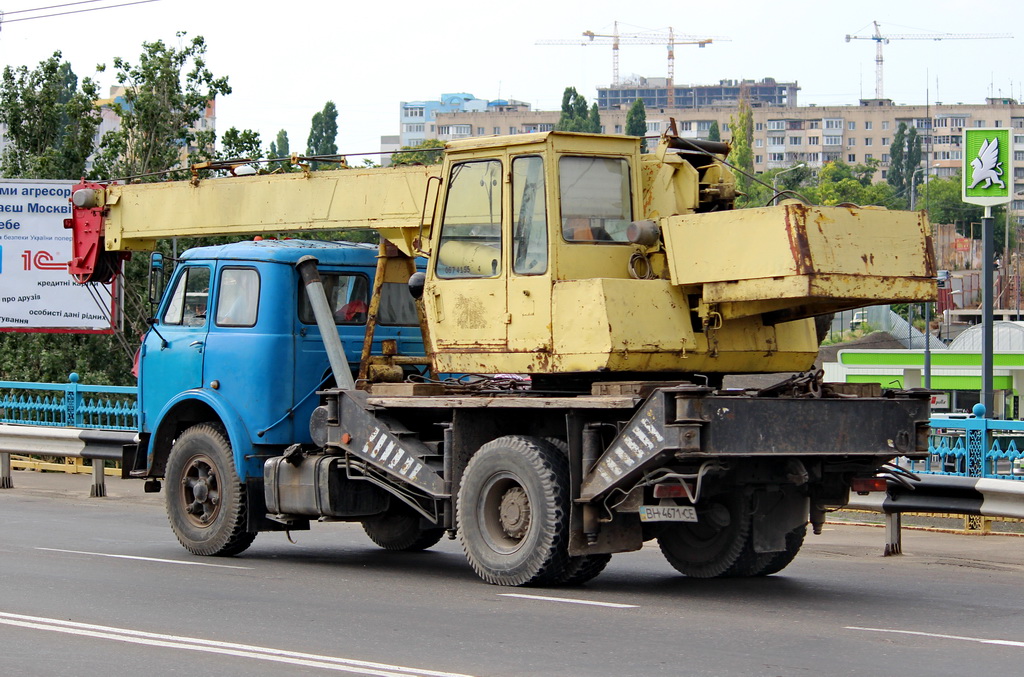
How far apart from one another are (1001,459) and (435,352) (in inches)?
248

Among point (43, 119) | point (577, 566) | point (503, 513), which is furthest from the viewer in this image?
point (43, 119)

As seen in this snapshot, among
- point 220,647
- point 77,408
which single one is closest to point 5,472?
point 77,408

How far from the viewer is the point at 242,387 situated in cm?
1273

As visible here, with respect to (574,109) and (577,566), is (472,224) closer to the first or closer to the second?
(577,566)

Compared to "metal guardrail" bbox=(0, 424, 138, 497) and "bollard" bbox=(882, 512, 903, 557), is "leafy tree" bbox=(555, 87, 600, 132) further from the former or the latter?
"bollard" bbox=(882, 512, 903, 557)

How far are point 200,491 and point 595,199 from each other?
4650 mm

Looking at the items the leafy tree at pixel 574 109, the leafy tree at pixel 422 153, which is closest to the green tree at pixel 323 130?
the leafy tree at pixel 574 109

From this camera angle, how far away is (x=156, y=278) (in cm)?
1352

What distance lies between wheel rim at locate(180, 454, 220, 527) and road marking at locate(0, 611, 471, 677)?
3.76 meters

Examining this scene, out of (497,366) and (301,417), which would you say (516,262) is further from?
(301,417)

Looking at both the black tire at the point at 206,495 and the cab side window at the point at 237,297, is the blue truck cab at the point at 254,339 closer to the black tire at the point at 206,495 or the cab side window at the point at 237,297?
the cab side window at the point at 237,297

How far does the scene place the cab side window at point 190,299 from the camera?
13250mm

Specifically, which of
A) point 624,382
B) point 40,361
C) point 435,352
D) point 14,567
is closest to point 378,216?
point 435,352

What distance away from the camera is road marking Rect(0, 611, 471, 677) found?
23.9 ft
